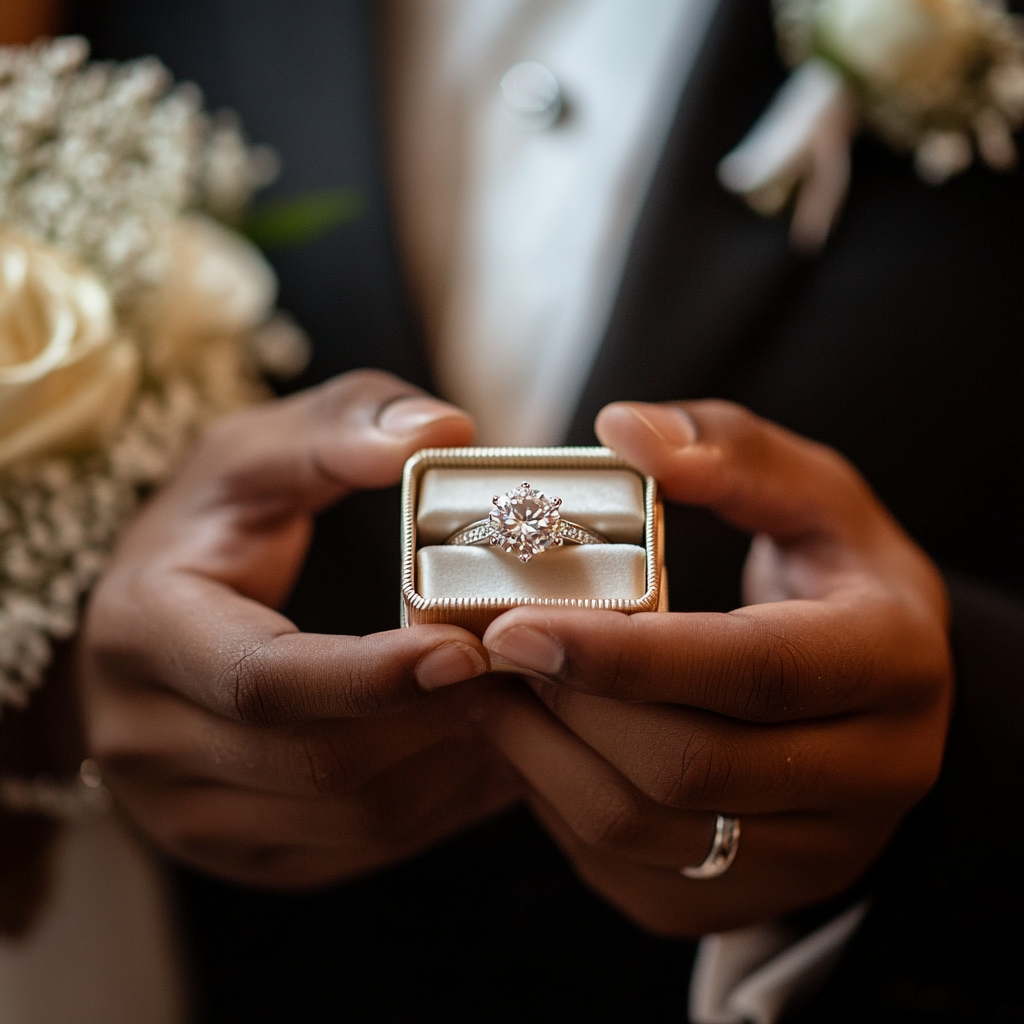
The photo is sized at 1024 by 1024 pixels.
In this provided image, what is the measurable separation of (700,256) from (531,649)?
817 mm

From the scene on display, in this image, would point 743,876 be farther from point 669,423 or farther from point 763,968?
point 669,423

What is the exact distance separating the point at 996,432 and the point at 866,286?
0.29 m

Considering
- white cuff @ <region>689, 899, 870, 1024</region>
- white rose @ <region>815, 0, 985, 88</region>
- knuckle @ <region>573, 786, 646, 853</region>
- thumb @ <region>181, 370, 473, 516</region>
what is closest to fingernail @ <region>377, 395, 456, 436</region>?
thumb @ <region>181, 370, 473, 516</region>

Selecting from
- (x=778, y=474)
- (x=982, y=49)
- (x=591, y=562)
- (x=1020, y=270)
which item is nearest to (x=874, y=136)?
(x=982, y=49)

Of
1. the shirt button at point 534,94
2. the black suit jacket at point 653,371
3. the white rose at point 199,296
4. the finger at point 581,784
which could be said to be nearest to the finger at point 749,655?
the finger at point 581,784

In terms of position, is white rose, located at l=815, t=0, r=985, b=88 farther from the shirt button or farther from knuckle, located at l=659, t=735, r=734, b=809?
knuckle, located at l=659, t=735, r=734, b=809

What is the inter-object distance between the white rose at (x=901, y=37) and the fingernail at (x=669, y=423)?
69cm

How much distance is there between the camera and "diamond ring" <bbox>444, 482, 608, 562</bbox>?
0.57 m

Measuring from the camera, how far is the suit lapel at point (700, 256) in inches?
43.9

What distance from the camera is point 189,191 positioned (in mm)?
1088

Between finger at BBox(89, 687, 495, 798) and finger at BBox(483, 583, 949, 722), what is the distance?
112mm

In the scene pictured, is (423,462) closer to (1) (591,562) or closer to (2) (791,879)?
(1) (591,562)

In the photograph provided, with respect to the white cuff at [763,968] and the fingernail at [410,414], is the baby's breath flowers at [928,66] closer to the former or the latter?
the fingernail at [410,414]

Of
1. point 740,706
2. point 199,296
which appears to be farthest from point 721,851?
point 199,296
